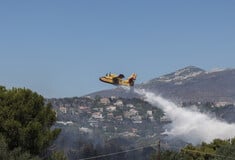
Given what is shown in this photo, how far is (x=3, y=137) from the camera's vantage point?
166 feet

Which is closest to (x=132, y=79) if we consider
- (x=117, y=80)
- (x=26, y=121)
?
(x=117, y=80)

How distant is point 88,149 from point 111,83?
66.2 metres

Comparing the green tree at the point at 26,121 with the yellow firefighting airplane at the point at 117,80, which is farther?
the yellow firefighting airplane at the point at 117,80

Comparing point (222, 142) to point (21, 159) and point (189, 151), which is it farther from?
point (21, 159)

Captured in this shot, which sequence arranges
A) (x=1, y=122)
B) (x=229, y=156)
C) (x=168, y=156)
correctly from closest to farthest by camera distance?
(x=1, y=122), (x=229, y=156), (x=168, y=156)

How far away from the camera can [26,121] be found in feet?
176

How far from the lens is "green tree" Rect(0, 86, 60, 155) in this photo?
52188mm

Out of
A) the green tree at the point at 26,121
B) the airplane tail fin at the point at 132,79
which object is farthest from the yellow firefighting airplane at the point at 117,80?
the green tree at the point at 26,121

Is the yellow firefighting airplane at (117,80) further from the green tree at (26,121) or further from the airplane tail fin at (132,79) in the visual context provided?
the green tree at (26,121)

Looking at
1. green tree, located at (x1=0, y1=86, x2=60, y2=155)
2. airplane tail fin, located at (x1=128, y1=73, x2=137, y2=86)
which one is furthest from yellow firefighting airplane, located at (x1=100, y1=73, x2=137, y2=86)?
green tree, located at (x1=0, y1=86, x2=60, y2=155)

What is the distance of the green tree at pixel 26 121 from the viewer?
171 feet

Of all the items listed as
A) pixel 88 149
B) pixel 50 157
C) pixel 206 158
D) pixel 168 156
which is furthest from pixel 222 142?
pixel 88 149

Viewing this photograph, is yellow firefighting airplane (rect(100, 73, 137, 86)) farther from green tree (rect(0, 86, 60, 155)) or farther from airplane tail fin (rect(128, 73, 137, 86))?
green tree (rect(0, 86, 60, 155))

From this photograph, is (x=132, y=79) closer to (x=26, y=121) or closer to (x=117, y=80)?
(x=117, y=80)
